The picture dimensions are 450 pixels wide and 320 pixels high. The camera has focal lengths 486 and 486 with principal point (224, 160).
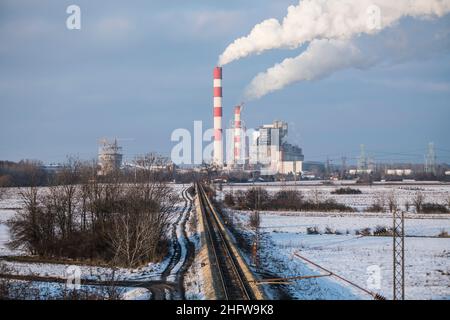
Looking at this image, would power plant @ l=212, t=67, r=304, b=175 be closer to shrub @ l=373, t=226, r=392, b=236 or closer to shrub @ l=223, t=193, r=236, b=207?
shrub @ l=223, t=193, r=236, b=207

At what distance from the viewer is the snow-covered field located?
11.8m

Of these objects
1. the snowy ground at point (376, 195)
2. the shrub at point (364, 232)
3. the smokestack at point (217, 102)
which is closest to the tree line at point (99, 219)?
the shrub at point (364, 232)

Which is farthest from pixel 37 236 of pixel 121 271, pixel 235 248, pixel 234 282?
pixel 234 282

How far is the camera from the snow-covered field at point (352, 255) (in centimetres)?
1183

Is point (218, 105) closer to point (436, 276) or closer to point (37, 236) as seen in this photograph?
point (37, 236)

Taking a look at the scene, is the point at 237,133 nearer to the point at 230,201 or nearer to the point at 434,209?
the point at 230,201

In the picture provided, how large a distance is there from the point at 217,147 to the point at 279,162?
95.9 ft

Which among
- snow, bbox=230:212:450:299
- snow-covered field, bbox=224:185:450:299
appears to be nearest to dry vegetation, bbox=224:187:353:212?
snow-covered field, bbox=224:185:450:299

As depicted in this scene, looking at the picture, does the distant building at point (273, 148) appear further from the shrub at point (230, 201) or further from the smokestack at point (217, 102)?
the shrub at point (230, 201)

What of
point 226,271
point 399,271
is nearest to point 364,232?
point 399,271

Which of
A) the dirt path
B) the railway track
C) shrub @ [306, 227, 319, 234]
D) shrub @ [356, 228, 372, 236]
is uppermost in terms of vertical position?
the railway track

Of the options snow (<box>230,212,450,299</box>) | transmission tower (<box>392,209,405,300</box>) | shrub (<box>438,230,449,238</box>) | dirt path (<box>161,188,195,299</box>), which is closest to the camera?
transmission tower (<box>392,209,405,300</box>)

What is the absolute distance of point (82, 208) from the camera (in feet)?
73.6

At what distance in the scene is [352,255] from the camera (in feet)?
56.9
